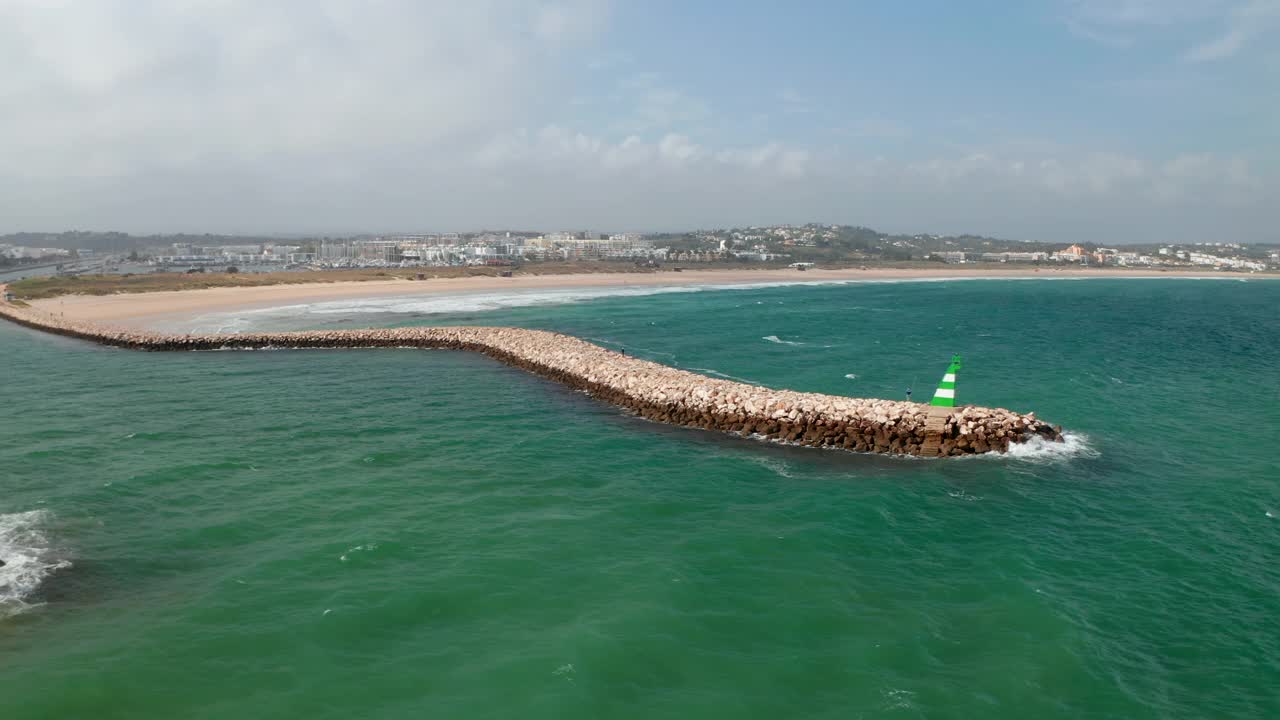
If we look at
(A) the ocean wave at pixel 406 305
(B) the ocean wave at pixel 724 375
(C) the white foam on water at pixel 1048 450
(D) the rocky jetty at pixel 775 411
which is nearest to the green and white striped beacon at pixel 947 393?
(D) the rocky jetty at pixel 775 411

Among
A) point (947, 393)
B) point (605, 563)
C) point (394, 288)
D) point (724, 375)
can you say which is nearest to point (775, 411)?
point (947, 393)

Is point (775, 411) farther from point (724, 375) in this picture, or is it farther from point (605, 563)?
point (605, 563)

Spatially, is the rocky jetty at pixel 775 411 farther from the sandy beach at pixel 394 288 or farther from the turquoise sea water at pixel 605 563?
the sandy beach at pixel 394 288

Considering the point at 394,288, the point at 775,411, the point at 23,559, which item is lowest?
the point at 23,559

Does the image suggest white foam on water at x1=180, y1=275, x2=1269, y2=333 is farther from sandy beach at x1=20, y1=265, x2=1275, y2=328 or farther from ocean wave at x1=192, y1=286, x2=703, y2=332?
sandy beach at x1=20, y1=265, x2=1275, y2=328

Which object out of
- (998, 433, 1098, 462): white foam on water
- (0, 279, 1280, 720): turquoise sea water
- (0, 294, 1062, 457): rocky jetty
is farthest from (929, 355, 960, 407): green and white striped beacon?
(0, 279, 1280, 720): turquoise sea water
